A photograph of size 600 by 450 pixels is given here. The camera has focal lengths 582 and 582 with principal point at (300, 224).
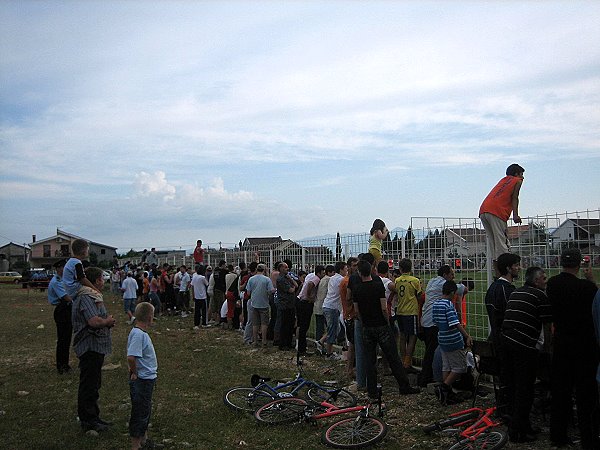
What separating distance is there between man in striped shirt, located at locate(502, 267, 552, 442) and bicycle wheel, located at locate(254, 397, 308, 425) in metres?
2.57

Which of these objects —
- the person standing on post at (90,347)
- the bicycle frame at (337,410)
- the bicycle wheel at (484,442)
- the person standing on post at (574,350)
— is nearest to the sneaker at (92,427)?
the person standing on post at (90,347)

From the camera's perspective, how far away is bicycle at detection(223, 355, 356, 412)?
776cm

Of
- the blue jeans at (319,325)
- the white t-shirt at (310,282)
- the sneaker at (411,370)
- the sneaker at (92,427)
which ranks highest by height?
the white t-shirt at (310,282)

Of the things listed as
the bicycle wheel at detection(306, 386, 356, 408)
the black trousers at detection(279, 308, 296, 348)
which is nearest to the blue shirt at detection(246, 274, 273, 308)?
the black trousers at detection(279, 308, 296, 348)

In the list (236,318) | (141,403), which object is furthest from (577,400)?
(236,318)

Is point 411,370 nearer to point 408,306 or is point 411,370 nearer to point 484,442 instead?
point 408,306

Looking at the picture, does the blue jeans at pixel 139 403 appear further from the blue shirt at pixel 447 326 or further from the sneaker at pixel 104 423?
the blue shirt at pixel 447 326

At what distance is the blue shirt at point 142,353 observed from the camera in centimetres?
623

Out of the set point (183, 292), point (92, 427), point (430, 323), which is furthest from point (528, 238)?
point (183, 292)

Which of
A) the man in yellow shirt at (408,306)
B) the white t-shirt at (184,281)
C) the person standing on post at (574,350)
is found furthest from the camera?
the white t-shirt at (184,281)

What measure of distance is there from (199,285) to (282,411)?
437 inches

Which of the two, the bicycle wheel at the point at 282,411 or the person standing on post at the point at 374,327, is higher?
the person standing on post at the point at 374,327

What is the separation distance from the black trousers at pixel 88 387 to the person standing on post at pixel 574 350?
5.36 m

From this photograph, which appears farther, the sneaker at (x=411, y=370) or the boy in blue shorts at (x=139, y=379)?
the sneaker at (x=411, y=370)
